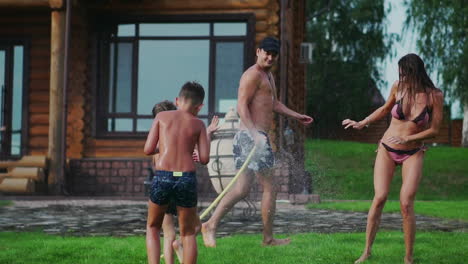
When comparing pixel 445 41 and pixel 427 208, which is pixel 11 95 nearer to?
pixel 427 208

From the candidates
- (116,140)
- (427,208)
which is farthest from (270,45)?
(116,140)

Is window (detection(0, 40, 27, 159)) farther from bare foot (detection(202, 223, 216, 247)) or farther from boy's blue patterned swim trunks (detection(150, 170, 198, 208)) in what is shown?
boy's blue patterned swim trunks (detection(150, 170, 198, 208))

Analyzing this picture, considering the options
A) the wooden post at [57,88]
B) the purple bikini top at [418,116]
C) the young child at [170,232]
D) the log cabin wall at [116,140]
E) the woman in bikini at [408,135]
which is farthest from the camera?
the log cabin wall at [116,140]

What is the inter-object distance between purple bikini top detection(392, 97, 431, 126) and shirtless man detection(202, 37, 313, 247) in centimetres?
101

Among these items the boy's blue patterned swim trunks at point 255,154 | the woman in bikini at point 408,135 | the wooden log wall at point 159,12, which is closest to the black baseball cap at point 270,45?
the boy's blue patterned swim trunks at point 255,154

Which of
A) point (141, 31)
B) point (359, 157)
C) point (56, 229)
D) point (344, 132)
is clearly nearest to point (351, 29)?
point (344, 132)

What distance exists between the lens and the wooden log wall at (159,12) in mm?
15164

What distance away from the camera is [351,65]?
128 feet

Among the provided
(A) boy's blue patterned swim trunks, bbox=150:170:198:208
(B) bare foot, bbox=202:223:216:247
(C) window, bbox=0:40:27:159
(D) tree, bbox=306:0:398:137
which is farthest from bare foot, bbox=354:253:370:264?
(D) tree, bbox=306:0:398:137

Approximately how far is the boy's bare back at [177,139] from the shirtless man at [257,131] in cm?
169

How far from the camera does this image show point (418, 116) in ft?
19.3

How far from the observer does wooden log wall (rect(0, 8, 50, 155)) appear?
16.1 m

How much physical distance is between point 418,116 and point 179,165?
211cm

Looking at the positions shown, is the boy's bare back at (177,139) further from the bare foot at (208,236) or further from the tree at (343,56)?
the tree at (343,56)
